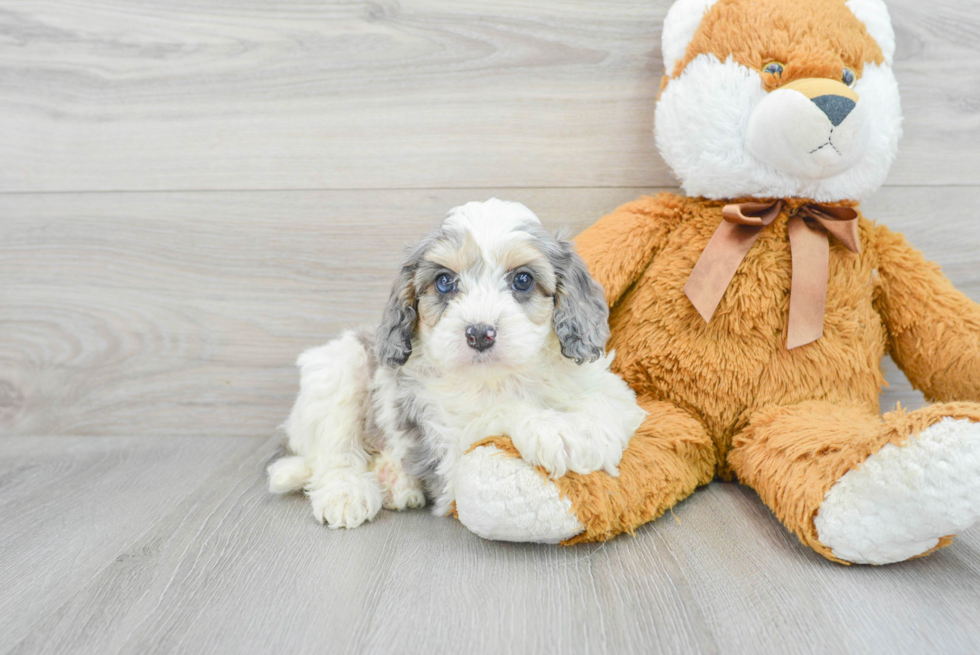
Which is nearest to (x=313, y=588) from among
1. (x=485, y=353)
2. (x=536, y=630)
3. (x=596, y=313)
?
(x=536, y=630)

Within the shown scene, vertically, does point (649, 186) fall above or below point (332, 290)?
above

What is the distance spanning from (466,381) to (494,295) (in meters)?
0.25

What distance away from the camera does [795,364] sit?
1.57m

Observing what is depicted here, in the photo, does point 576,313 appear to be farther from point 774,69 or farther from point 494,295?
point 774,69

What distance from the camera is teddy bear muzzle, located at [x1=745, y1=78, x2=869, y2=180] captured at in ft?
4.64

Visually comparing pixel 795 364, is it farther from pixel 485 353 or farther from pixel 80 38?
pixel 80 38

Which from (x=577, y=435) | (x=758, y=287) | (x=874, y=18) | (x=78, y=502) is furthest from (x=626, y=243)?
(x=78, y=502)

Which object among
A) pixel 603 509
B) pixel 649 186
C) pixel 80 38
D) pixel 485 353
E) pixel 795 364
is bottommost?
pixel 603 509

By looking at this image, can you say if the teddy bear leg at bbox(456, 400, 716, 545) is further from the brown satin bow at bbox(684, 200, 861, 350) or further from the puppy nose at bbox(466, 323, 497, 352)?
the brown satin bow at bbox(684, 200, 861, 350)

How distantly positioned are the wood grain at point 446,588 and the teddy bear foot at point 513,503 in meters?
0.06

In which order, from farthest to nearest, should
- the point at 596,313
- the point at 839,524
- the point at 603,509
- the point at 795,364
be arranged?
the point at 795,364 → the point at 596,313 → the point at 603,509 → the point at 839,524

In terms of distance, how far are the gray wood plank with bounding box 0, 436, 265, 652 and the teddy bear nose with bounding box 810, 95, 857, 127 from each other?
5.85 feet

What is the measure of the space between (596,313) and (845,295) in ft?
2.21

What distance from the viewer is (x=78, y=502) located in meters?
1.72
